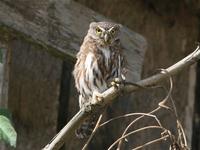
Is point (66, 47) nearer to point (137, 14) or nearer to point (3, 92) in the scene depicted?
point (3, 92)

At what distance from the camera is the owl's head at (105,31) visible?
3379 mm

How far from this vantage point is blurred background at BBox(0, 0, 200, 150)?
3.15 m

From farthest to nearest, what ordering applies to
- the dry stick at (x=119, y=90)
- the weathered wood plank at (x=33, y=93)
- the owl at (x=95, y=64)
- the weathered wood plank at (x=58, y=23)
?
the weathered wood plank at (x=33, y=93), the owl at (x=95, y=64), the weathered wood plank at (x=58, y=23), the dry stick at (x=119, y=90)

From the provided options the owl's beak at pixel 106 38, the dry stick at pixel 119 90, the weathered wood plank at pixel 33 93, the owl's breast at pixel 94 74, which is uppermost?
the dry stick at pixel 119 90

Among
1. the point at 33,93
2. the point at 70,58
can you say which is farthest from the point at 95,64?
the point at 33,93

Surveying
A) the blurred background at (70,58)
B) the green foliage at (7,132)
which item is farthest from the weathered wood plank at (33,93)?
the green foliage at (7,132)

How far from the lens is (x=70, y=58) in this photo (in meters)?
3.36

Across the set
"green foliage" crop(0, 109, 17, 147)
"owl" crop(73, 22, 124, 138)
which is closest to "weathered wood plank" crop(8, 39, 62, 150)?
"owl" crop(73, 22, 124, 138)

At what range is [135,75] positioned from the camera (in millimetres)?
3404

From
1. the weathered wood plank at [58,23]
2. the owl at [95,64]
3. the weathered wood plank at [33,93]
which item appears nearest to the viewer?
the weathered wood plank at [58,23]

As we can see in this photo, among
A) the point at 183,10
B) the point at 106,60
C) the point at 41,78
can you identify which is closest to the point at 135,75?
the point at 106,60

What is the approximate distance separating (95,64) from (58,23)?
1.14 ft

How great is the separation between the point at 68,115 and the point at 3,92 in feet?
2.18

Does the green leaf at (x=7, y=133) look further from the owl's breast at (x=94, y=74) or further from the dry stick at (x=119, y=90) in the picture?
the owl's breast at (x=94, y=74)
